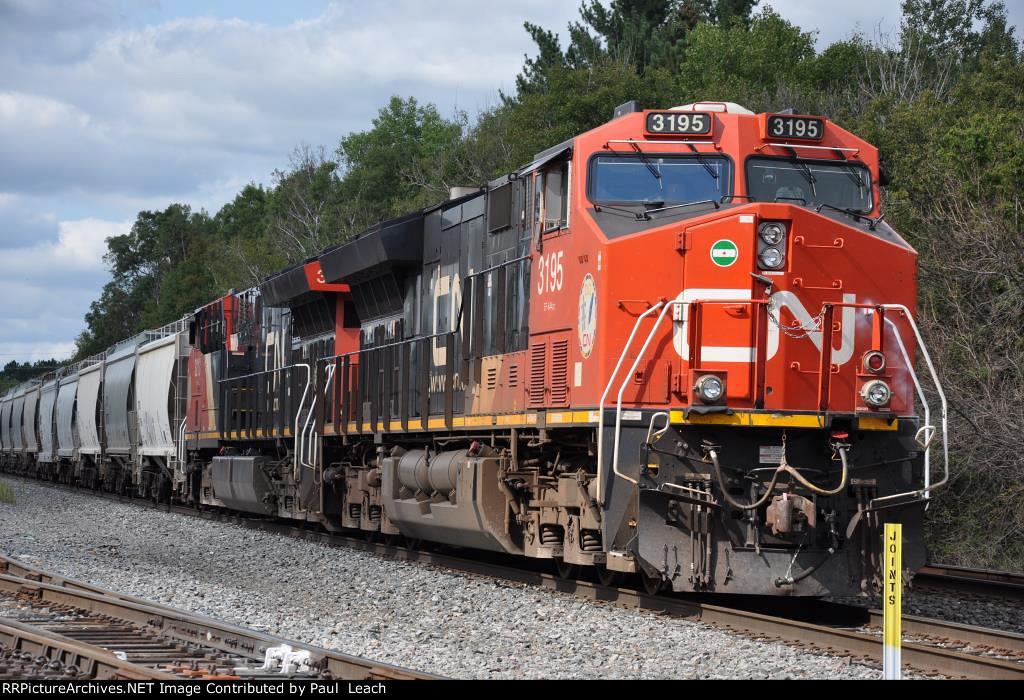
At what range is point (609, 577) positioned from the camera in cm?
1131

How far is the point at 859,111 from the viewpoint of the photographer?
135ft

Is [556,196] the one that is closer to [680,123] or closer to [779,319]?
[680,123]

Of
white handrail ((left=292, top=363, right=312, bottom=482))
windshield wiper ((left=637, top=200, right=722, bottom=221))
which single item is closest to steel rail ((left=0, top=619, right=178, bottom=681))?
windshield wiper ((left=637, top=200, right=722, bottom=221))

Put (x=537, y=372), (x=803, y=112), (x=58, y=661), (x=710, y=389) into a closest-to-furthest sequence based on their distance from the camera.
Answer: (x=58, y=661) → (x=710, y=389) → (x=537, y=372) → (x=803, y=112)

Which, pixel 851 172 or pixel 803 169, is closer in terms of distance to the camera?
pixel 803 169

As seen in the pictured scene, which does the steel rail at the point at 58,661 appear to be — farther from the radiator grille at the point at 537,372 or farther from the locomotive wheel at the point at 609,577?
the locomotive wheel at the point at 609,577

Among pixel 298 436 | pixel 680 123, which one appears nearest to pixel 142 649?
pixel 680 123

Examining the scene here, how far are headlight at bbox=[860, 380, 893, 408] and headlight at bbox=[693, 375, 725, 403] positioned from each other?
1182 mm

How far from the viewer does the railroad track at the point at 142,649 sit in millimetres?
6867

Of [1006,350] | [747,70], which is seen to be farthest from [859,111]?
[1006,350]

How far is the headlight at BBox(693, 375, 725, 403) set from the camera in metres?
9.38

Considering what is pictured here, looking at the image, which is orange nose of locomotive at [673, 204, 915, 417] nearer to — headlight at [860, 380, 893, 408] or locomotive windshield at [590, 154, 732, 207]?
headlight at [860, 380, 893, 408]

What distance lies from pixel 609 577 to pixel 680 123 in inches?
167

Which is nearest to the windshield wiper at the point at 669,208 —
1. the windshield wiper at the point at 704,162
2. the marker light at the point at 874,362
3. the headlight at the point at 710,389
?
the windshield wiper at the point at 704,162
